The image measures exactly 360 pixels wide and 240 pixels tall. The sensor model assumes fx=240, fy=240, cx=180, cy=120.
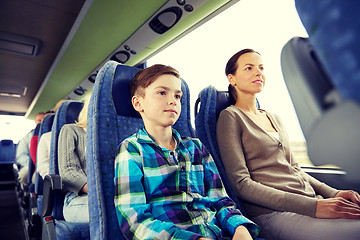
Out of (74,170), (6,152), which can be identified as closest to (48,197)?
(74,170)

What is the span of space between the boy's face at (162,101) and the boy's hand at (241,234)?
17.7 inches

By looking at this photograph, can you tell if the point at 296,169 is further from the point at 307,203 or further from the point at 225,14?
the point at 225,14

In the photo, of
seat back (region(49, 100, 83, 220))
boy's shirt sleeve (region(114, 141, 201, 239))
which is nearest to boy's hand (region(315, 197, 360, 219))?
boy's shirt sleeve (region(114, 141, 201, 239))

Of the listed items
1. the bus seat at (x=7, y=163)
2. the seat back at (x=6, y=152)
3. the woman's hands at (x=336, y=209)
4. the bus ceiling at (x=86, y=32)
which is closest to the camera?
the woman's hands at (x=336, y=209)

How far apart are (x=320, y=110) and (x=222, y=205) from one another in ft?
2.55

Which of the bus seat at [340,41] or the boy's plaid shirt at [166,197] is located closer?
the bus seat at [340,41]

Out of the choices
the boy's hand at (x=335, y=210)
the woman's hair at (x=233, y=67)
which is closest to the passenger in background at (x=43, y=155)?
the woman's hair at (x=233, y=67)

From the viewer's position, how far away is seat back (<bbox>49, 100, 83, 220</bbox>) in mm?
1585

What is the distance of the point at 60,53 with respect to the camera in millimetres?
4645

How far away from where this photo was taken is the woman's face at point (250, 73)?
4.44ft

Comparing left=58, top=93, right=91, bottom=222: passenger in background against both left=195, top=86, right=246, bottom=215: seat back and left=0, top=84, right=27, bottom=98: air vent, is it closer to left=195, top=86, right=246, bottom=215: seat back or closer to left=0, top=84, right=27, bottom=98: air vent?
left=195, top=86, right=246, bottom=215: seat back

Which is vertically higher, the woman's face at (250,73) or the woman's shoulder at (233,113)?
the woman's face at (250,73)

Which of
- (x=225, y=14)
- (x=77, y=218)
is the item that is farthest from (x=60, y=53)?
(x=77, y=218)

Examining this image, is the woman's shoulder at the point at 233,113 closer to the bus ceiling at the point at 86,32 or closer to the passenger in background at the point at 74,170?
the passenger in background at the point at 74,170
